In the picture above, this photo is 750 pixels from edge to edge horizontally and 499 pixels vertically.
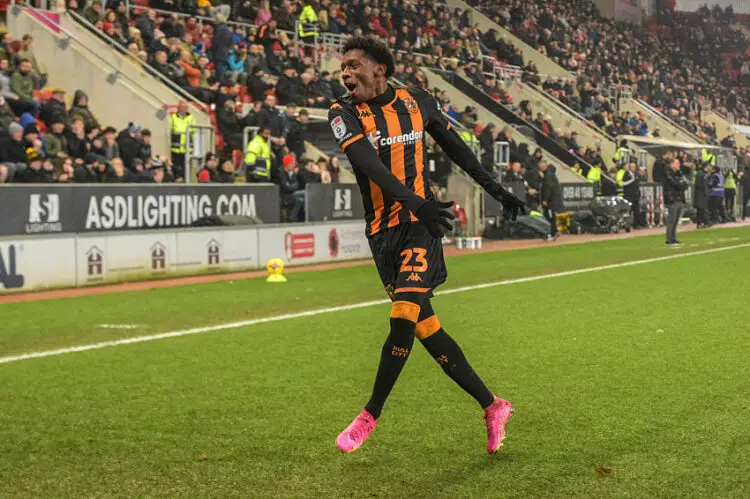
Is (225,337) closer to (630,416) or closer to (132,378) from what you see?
(132,378)

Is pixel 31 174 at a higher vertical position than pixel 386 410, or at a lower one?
higher

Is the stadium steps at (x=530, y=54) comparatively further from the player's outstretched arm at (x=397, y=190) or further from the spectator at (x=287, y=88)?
the player's outstretched arm at (x=397, y=190)

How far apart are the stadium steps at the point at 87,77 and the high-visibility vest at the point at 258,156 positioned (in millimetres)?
2054

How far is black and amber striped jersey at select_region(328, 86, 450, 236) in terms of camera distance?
538 cm

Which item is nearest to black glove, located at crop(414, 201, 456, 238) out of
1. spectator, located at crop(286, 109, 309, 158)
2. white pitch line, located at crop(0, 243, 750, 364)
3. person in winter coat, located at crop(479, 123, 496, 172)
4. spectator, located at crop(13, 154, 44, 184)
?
white pitch line, located at crop(0, 243, 750, 364)

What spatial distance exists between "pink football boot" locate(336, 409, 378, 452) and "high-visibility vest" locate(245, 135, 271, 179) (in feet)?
47.7

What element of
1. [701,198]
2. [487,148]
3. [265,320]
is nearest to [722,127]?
[701,198]

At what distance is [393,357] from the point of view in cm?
536

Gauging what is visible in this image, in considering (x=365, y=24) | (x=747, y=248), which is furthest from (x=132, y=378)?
(x=365, y=24)

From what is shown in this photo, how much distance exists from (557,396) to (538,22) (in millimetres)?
41581

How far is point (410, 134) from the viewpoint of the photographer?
5.48 meters

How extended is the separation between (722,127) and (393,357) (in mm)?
54050

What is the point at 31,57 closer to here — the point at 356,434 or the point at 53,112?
the point at 53,112

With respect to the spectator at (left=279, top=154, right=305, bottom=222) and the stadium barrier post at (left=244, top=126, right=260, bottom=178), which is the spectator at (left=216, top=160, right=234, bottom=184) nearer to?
the stadium barrier post at (left=244, top=126, right=260, bottom=178)
